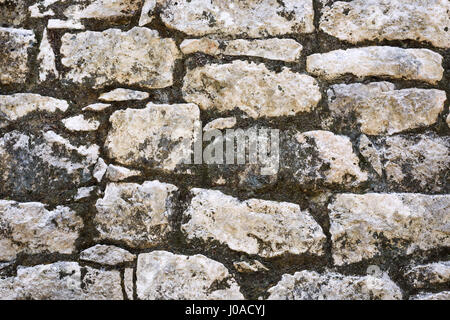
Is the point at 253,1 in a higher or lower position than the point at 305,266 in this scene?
higher

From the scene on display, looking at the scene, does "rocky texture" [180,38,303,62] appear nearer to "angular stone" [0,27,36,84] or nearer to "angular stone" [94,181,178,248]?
"angular stone" [94,181,178,248]

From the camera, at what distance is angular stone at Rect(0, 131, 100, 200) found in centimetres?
152

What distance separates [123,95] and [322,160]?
0.72m

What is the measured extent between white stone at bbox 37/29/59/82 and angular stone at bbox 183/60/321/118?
479 millimetres

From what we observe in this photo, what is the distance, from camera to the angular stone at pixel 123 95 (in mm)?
1541

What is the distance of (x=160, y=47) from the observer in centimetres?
156

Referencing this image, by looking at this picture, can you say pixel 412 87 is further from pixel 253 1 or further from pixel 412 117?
pixel 253 1

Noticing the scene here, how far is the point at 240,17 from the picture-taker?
5.07ft

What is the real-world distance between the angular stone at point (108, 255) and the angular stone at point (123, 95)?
0.51m

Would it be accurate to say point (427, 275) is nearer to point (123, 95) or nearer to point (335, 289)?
point (335, 289)

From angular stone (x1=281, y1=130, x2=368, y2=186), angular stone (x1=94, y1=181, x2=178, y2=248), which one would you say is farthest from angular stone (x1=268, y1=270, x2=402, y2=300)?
angular stone (x1=94, y1=181, x2=178, y2=248)

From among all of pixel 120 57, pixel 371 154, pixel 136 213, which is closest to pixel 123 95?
pixel 120 57

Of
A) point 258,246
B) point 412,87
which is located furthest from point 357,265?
point 412,87
